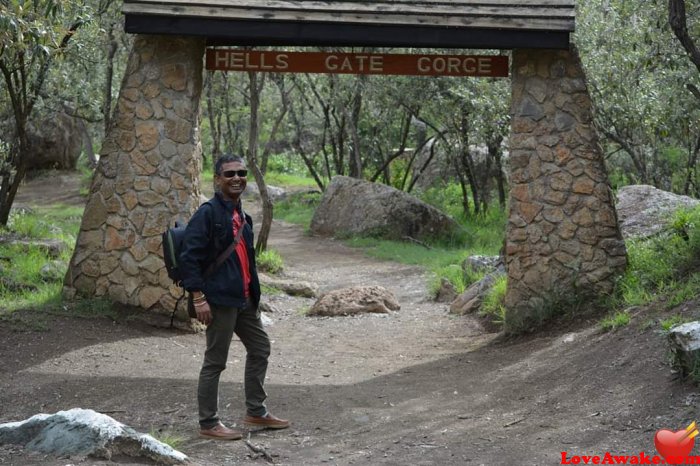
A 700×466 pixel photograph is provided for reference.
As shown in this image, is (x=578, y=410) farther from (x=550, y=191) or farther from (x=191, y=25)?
(x=191, y=25)

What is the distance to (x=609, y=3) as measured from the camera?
17.4 m

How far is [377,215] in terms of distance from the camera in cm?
2059

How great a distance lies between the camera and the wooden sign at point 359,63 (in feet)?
34.7

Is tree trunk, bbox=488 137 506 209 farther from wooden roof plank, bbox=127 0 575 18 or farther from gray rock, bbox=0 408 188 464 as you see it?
gray rock, bbox=0 408 188 464

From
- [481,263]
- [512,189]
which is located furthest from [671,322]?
[481,263]

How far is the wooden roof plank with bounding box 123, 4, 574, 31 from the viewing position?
9.92 meters

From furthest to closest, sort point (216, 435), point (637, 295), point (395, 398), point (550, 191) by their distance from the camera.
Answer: point (550, 191) < point (637, 295) < point (395, 398) < point (216, 435)

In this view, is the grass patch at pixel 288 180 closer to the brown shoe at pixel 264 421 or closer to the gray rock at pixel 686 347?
the brown shoe at pixel 264 421

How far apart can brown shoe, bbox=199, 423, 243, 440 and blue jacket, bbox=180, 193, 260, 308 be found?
2.84 feet

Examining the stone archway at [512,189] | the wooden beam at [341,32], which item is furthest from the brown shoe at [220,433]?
the wooden beam at [341,32]

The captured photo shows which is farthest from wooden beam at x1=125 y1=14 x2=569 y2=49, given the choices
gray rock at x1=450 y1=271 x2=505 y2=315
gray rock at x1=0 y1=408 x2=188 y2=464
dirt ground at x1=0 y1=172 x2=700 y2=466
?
gray rock at x1=0 y1=408 x2=188 y2=464

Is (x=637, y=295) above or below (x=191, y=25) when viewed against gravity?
below

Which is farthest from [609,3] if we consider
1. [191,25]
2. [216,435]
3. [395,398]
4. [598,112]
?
[216,435]

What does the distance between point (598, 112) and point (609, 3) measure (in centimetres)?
187
